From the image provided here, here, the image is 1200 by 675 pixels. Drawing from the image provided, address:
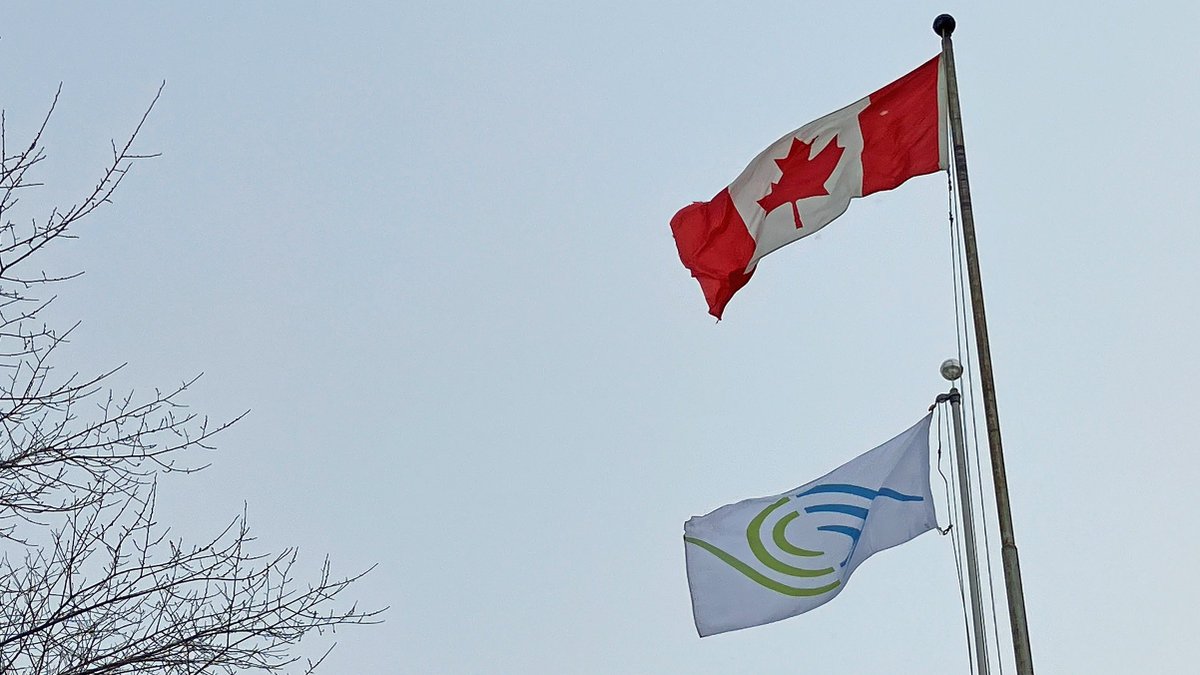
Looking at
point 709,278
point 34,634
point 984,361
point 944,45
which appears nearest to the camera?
point 34,634

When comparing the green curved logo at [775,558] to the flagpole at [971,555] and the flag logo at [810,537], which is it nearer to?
the flag logo at [810,537]

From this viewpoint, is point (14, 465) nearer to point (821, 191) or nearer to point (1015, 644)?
point (1015, 644)

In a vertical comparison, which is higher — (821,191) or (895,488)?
(821,191)

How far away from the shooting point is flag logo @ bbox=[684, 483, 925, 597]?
44.0 feet

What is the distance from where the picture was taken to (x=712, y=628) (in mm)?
13547

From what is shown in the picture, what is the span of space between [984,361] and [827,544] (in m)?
2.48

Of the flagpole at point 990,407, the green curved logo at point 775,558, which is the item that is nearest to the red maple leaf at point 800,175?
the flagpole at point 990,407

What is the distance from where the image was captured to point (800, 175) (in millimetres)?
14258

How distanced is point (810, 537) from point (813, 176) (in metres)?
2.77

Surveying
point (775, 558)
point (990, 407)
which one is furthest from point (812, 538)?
point (990, 407)

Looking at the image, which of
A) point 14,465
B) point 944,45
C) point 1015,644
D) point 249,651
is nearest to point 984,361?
point 1015,644

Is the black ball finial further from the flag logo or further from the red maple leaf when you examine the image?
the flag logo

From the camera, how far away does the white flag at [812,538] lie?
1338 centimetres

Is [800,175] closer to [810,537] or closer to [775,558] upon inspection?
[810,537]
